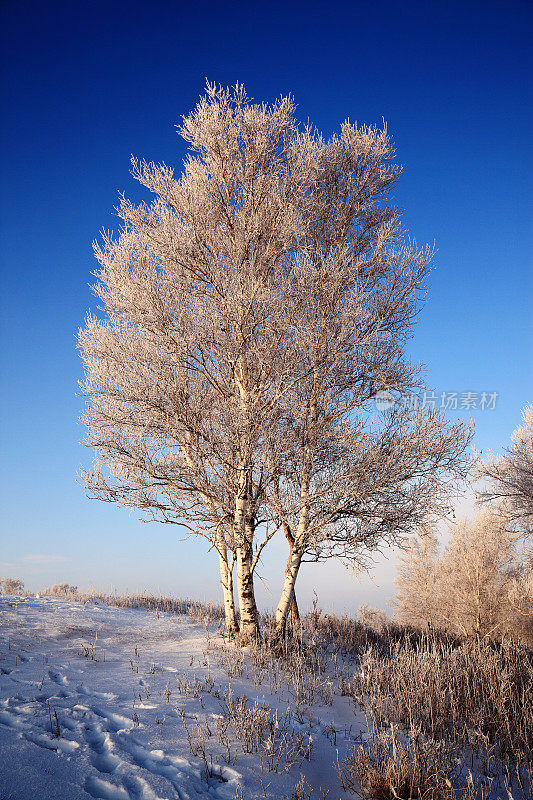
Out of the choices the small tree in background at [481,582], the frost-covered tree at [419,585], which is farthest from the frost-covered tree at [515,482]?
the frost-covered tree at [419,585]

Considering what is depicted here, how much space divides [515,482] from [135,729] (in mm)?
16488

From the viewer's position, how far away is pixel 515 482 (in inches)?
674

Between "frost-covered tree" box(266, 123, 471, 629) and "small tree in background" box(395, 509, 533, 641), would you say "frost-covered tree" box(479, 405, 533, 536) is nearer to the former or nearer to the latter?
"small tree in background" box(395, 509, 533, 641)

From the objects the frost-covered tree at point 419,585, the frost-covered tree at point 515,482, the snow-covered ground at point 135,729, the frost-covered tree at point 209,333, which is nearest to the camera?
the snow-covered ground at point 135,729

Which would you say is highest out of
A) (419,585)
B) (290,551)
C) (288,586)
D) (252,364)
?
(252,364)

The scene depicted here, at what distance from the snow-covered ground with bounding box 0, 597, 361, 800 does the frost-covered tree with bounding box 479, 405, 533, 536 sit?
13.2m

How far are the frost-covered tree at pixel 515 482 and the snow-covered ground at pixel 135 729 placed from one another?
13201mm

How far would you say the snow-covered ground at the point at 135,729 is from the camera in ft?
10.7

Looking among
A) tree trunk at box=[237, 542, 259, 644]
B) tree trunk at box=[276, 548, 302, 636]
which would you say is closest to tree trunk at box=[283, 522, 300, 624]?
tree trunk at box=[276, 548, 302, 636]

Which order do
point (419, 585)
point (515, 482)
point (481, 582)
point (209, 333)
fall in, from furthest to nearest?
point (419, 585) → point (481, 582) → point (515, 482) → point (209, 333)

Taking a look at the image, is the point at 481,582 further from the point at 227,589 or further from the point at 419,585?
the point at 227,589

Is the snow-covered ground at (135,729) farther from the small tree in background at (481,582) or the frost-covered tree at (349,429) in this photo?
the small tree in background at (481,582)

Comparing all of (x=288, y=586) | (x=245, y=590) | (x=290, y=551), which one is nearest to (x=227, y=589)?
(x=245, y=590)

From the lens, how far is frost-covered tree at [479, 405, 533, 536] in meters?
16.8
